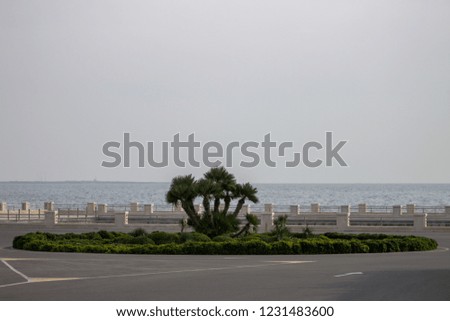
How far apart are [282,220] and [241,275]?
1166cm

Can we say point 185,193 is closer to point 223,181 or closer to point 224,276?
point 223,181

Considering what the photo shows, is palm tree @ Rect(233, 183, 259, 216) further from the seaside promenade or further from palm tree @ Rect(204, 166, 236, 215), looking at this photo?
the seaside promenade

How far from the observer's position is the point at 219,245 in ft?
94.3

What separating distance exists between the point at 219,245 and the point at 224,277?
27.8 ft

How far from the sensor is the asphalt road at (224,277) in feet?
56.0

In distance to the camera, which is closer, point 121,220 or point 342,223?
point 342,223

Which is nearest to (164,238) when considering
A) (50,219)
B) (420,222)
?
(420,222)

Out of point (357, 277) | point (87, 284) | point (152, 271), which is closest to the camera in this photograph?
point (87, 284)

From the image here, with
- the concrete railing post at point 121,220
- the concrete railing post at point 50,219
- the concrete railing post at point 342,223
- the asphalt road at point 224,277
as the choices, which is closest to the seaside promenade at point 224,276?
the asphalt road at point 224,277

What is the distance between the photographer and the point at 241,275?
20.8m

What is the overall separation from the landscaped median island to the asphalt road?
98 centimetres

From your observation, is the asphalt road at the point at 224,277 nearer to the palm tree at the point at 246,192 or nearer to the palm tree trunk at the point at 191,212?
the palm tree trunk at the point at 191,212
